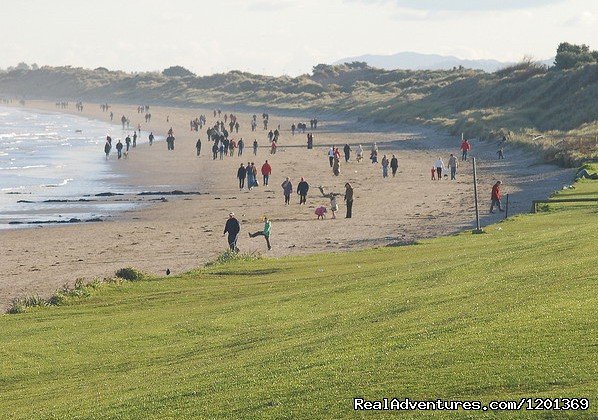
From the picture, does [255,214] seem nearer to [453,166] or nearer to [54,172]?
[453,166]

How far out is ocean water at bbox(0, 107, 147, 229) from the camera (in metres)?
39.5

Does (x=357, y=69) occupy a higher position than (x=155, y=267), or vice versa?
(x=357, y=69)

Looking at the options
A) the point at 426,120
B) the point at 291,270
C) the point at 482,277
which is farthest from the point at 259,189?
the point at 426,120

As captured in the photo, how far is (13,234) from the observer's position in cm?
3350

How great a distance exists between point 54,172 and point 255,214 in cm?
2264

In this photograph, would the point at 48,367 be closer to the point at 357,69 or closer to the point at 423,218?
the point at 423,218

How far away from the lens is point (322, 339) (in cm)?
1415

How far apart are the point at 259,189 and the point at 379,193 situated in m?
5.54

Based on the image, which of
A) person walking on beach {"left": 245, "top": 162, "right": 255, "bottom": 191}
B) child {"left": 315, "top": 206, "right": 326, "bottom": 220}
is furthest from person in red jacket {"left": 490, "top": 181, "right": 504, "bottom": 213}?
person walking on beach {"left": 245, "top": 162, "right": 255, "bottom": 191}

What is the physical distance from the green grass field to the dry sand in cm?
519

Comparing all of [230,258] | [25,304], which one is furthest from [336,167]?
[25,304]

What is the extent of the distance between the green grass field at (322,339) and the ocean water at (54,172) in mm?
17750

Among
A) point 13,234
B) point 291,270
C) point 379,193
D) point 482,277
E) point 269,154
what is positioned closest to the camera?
point 482,277

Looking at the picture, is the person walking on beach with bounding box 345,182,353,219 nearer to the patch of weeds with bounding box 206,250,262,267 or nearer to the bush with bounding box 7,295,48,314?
the patch of weeds with bounding box 206,250,262,267
